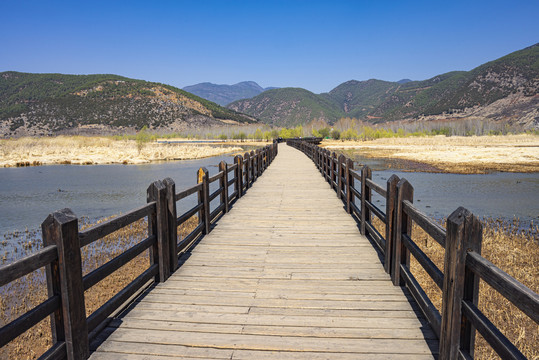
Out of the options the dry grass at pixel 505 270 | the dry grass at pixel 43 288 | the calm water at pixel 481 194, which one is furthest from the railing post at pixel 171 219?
the calm water at pixel 481 194

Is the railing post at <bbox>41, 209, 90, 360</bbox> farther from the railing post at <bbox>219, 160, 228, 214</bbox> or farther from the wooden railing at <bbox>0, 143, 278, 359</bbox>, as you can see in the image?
the railing post at <bbox>219, 160, 228, 214</bbox>

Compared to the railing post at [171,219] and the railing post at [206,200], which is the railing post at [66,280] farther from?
the railing post at [206,200]

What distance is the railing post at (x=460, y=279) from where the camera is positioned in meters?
2.83

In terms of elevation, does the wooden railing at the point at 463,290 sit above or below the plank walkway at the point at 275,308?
above

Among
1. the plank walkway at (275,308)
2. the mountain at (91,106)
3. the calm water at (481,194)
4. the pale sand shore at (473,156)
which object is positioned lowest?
the calm water at (481,194)

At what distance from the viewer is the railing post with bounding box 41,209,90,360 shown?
2.98 meters

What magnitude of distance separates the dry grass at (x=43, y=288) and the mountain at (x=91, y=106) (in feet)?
387

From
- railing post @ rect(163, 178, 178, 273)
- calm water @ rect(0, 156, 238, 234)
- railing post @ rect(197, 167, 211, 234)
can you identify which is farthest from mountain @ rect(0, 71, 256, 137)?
railing post @ rect(163, 178, 178, 273)

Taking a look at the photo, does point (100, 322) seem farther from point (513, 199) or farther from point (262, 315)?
point (513, 199)

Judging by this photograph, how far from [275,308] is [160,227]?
1.89m

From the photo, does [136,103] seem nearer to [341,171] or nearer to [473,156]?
[473,156]

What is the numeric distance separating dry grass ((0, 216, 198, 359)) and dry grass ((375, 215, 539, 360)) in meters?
6.23

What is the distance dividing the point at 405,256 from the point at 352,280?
797 millimetres

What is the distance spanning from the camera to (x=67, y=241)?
304 centimetres
